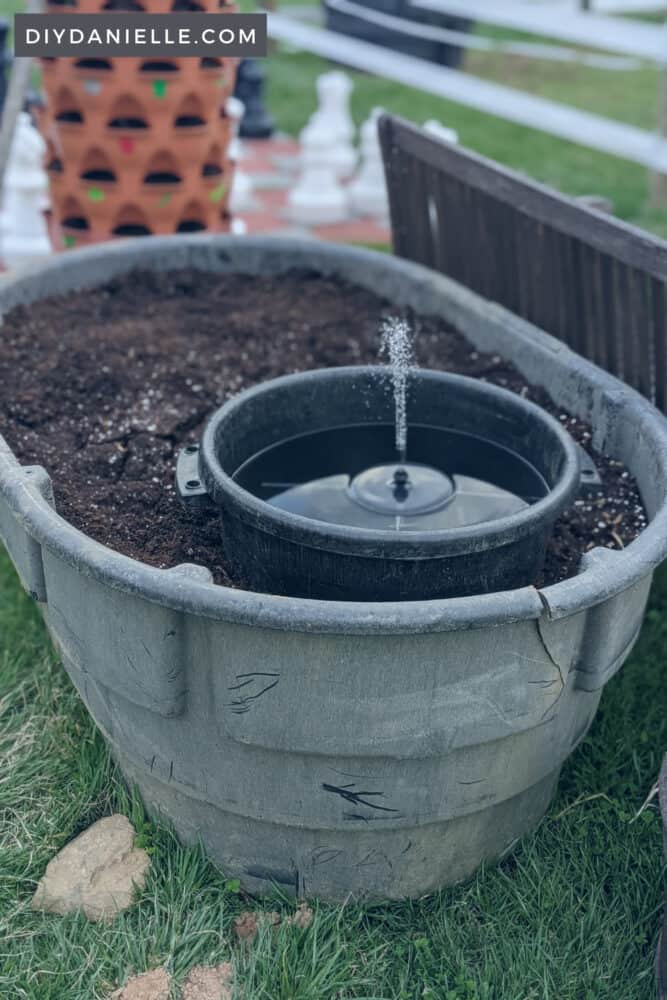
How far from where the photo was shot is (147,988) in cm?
189

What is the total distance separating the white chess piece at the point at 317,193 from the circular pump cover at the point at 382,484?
3.65m

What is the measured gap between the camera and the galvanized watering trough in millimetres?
1676

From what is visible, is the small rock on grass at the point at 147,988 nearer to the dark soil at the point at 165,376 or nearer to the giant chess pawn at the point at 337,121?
the dark soil at the point at 165,376

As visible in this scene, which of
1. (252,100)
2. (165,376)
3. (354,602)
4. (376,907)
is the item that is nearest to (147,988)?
(376,907)

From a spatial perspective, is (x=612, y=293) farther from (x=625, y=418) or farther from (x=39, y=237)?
(x=39, y=237)

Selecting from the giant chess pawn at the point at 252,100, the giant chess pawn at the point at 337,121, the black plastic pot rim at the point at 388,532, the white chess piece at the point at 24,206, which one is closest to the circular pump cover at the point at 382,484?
the black plastic pot rim at the point at 388,532

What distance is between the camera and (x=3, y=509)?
2236 mm

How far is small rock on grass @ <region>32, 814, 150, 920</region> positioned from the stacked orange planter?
90.9 inches

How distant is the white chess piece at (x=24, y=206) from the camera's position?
16.2ft

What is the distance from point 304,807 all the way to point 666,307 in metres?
1.50

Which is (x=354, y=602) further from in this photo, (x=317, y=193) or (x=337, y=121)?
(x=337, y=121)

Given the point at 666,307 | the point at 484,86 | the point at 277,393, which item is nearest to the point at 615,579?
the point at 277,393

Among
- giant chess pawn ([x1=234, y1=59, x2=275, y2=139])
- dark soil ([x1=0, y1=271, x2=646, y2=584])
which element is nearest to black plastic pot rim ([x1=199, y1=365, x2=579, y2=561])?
dark soil ([x1=0, y1=271, x2=646, y2=584])

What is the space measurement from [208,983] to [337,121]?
5650 mm
